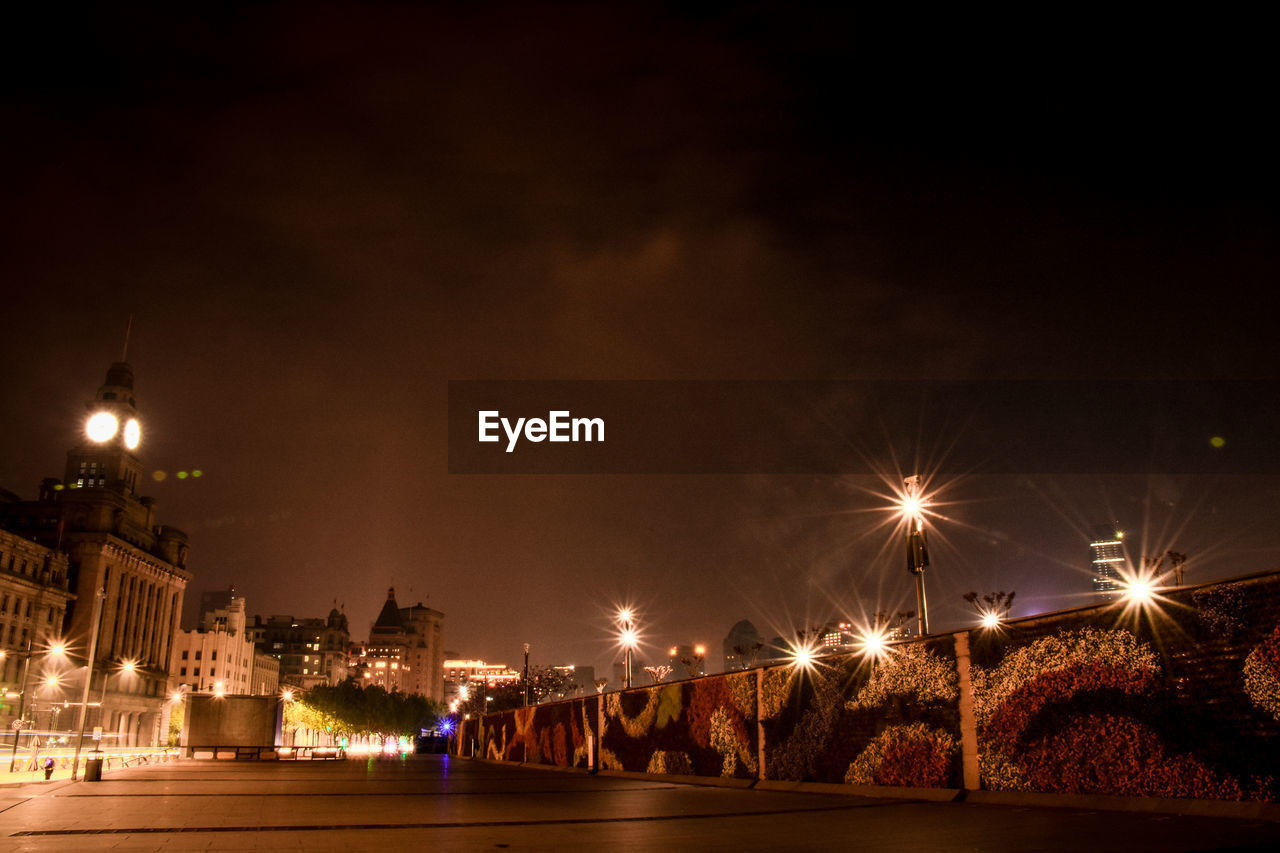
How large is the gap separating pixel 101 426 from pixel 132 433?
10354mm

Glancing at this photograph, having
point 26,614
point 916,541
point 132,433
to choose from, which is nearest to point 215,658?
point 132,433

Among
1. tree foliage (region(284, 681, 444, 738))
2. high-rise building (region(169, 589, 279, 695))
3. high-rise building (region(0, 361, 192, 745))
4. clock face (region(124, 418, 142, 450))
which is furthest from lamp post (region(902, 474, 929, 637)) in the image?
high-rise building (region(169, 589, 279, 695))

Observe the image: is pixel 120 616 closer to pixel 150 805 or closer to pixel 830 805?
pixel 150 805

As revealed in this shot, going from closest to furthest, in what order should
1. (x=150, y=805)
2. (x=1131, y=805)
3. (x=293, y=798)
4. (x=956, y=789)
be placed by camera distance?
(x=1131, y=805) < (x=150, y=805) < (x=956, y=789) < (x=293, y=798)

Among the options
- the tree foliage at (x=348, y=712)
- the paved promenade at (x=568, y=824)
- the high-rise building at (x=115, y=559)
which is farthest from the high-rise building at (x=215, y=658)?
the paved promenade at (x=568, y=824)

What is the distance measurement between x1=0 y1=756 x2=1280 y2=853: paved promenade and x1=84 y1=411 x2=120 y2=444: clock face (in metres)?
112

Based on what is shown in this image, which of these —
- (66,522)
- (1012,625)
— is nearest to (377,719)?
(66,522)

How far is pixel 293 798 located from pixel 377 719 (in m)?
117

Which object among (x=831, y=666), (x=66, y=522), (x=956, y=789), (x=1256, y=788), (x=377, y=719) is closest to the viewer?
(x=1256, y=788)

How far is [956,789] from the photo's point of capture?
19.7 m

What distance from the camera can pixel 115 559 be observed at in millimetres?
110812

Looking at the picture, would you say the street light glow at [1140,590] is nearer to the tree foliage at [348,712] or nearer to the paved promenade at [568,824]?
the paved promenade at [568,824]

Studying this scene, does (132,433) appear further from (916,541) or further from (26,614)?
(916,541)

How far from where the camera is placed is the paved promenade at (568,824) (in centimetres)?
1170
